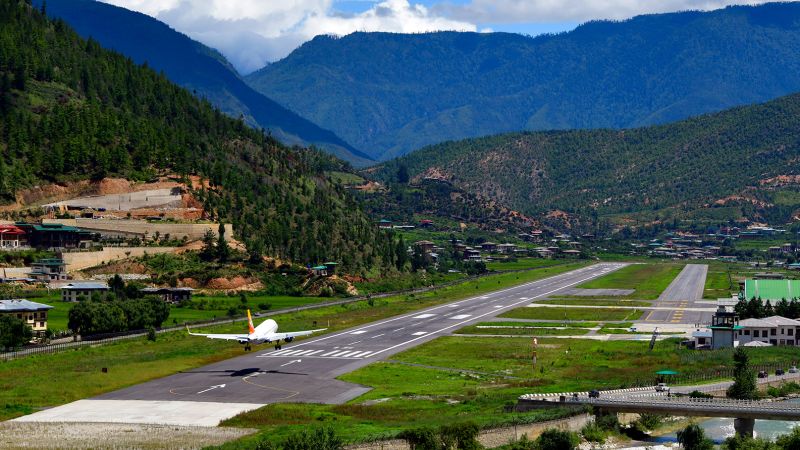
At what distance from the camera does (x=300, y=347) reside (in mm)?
147500

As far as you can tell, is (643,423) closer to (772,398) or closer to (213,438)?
(772,398)

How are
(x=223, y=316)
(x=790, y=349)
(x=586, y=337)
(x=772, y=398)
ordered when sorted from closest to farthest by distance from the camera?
(x=772, y=398) < (x=790, y=349) < (x=586, y=337) < (x=223, y=316)

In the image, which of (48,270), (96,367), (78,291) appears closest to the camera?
(96,367)

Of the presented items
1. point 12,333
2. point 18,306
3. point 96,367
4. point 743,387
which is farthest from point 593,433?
point 18,306

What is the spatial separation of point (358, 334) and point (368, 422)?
6414cm

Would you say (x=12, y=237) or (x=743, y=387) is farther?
(x=12, y=237)

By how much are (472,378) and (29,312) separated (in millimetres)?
53229

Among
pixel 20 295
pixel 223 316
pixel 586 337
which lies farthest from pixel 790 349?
pixel 20 295

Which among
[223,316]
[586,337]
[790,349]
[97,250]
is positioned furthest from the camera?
[97,250]

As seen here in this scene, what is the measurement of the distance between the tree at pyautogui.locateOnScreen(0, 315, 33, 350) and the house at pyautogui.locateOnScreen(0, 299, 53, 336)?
17.3 ft

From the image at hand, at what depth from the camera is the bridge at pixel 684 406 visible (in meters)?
94.5

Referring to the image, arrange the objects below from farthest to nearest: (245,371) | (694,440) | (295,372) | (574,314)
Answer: (574,314) < (245,371) < (295,372) < (694,440)

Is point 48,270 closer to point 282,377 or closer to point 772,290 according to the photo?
point 282,377

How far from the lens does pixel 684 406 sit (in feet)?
315
